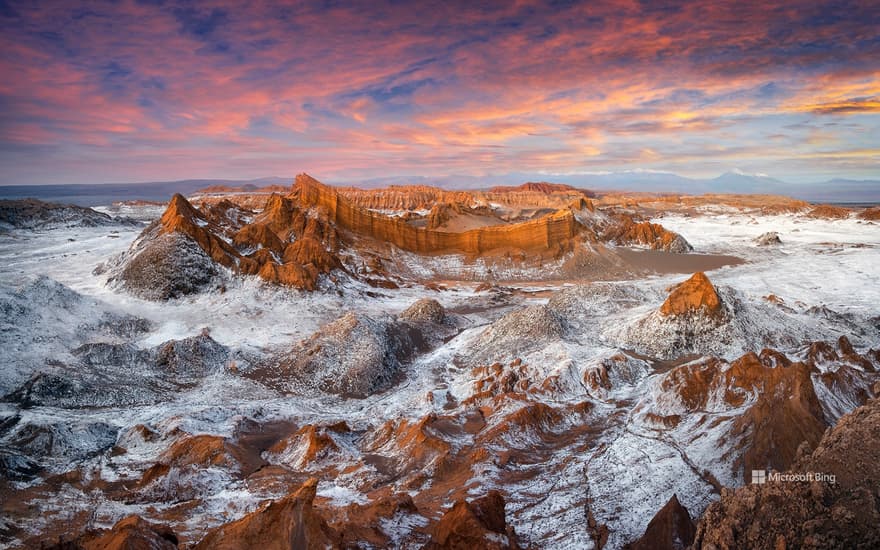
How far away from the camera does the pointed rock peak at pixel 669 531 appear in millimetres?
8367

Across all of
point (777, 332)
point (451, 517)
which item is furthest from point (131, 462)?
point (777, 332)

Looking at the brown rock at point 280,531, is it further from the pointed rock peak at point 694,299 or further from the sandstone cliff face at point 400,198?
the sandstone cliff face at point 400,198

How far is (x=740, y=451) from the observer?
1159cm

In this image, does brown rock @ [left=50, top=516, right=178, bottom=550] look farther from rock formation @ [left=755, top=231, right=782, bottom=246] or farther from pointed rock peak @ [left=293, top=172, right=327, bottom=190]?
rock formation @ [left=755, top=231, right=782, bottom=246]

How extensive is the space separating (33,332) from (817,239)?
3446 inches

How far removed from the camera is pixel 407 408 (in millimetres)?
18922

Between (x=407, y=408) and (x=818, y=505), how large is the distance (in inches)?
551

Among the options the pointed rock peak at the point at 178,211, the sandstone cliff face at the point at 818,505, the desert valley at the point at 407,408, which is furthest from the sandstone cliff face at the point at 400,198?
the sandstone cliff face at the point at 818,505

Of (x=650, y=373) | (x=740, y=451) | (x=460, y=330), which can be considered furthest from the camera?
(x=460, y=330)

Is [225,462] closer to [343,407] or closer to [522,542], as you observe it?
[343,407]

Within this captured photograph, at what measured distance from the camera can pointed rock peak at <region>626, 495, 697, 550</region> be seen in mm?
8367

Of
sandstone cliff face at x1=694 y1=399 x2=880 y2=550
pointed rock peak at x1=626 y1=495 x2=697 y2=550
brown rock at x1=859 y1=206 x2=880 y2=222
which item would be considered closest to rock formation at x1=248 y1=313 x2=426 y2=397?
pointed rock peak at x1=626 y1=495 x2=697 y2=550

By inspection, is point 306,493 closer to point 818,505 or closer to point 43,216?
point 818,505

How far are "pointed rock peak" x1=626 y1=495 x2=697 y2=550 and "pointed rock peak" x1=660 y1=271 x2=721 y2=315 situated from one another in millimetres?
16263
